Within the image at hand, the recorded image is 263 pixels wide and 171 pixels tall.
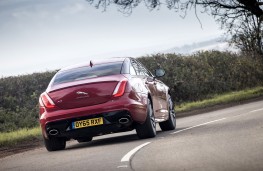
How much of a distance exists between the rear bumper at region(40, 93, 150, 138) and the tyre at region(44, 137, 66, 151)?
0.41m

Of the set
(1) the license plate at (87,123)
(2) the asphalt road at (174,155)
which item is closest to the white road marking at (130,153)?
(2) the asphalt road at (174,155)

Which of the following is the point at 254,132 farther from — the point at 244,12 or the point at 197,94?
the point at 197,94

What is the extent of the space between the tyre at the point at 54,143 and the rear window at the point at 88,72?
1.09 m

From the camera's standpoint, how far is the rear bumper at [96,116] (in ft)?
36.7

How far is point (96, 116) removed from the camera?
11219 millimetres

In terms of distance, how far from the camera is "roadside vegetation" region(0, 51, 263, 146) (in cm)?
3369

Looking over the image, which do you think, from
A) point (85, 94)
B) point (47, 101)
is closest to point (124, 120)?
point (85, 94)

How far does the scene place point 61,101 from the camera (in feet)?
37.1

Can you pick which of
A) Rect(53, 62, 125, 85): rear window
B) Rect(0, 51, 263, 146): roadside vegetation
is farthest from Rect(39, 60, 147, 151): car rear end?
Rect(0, 51, 263, 146): roadside vegetation

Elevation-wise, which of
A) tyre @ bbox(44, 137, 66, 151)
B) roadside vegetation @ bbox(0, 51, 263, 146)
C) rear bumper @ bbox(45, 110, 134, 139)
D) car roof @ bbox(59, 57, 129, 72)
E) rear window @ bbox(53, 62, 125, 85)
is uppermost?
car roof @ bbox(59, 57, 129, 72)

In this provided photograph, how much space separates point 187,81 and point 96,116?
86.9ft

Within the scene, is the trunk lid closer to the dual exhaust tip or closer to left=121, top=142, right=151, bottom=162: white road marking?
the dual exhaust tip

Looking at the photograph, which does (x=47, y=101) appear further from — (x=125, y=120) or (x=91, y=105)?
(x=125, y=120)

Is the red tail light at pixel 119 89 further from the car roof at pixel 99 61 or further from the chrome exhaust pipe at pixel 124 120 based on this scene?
the car roof at pixel 99 61
